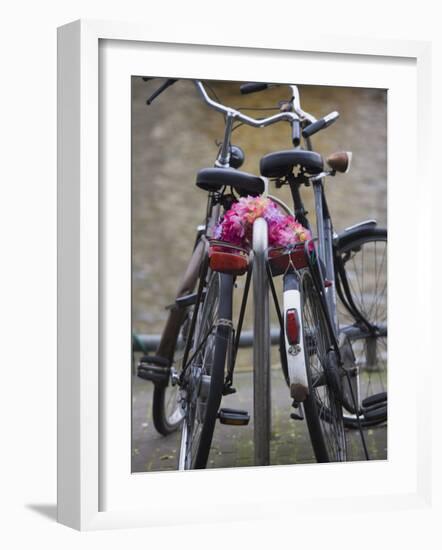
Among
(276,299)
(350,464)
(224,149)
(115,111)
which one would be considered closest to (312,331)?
(276,299)

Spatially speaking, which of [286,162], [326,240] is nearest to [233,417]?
[326,240]

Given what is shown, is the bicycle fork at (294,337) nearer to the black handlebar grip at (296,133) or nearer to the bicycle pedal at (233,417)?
the bicycle pedal at (233,417)

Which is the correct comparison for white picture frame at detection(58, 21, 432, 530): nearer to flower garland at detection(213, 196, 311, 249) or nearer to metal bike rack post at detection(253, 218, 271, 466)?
metal bike rack post at detection(253, 218, 271, 466)

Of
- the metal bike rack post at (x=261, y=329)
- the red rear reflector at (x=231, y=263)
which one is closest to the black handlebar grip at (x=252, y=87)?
the metal bike rack post at (x=261, y=329)

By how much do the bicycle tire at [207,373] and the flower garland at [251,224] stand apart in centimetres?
24

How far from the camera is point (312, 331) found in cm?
543

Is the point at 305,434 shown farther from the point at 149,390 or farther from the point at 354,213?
the point at 354,213

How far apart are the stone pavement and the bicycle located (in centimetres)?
7

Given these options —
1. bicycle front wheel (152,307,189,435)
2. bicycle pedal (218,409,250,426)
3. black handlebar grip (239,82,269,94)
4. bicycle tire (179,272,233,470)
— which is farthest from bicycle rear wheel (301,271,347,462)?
black handlebar grip (239,82,269,94)

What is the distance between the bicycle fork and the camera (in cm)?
517

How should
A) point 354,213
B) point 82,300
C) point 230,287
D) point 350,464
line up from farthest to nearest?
point 354,213 < point 350,464 < point 230,287 < point 82,300

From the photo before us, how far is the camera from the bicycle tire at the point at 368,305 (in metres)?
5.78

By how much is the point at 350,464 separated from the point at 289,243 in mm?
1249

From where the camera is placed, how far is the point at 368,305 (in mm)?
6105
